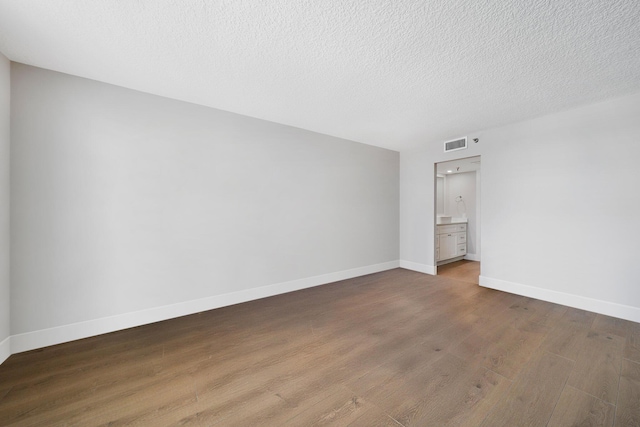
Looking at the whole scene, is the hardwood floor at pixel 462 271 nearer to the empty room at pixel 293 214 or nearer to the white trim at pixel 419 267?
the white trim at pixel 419 267

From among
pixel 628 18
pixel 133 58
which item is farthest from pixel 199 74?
pixel 628 18

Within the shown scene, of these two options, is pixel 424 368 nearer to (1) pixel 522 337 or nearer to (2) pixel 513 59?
(1) pixel 522 337

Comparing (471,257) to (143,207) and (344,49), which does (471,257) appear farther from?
(143,207)

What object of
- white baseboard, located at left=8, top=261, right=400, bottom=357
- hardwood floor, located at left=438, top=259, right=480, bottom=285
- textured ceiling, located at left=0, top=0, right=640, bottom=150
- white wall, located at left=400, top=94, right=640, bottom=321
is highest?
textured ceiling, located at left=0, top=0, right=640, bottom=150

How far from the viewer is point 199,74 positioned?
2.31 meters

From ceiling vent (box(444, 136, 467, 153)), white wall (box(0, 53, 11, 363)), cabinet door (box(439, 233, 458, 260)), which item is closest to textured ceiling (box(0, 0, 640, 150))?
white wall (box(0, 53, 11, 363))

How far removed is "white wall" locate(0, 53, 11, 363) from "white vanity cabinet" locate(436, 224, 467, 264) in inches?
227

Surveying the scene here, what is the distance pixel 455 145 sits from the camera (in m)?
4.19

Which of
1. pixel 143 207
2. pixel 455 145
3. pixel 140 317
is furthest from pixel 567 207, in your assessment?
pixel 140 317

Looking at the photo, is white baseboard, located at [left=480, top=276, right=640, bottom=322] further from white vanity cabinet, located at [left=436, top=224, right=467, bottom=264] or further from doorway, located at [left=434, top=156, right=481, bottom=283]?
white vanity cabinet, located at [left=436, top=224, right=467, bottom=264]

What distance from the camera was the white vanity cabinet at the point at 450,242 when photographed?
16.8ft

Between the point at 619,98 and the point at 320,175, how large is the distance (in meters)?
3.61

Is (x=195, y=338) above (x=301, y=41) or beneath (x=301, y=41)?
beneath

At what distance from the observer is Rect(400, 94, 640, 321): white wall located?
269 centimetres
